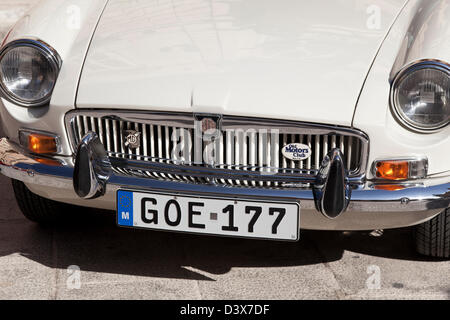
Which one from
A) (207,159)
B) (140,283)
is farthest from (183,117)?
(140,283)

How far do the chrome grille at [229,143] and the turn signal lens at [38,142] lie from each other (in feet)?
0.47

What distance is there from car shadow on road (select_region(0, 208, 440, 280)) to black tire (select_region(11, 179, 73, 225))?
7 cm

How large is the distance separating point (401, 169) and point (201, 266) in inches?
39.7

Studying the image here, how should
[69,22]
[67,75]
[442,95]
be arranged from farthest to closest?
[69,22], [67,75], [442,95]

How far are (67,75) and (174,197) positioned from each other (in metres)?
0.70

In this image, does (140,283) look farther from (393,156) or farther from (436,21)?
(436,21)

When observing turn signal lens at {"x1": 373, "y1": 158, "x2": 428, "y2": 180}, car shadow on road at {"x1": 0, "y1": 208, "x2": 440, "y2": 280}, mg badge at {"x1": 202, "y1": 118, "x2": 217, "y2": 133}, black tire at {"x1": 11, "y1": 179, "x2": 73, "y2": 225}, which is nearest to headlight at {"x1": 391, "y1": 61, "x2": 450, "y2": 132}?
turn signal lens at {"x1": 373, "y1": 158, "x2": 428, "y2": 180}

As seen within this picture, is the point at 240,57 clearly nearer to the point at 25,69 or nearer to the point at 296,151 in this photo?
the point at 296,151

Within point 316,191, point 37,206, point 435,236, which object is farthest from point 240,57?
point 37,206

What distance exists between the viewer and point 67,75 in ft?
10.6

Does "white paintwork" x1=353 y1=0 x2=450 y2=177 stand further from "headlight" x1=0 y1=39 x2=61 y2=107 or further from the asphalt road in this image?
"headlight" x1=0 y1=39 x2=61 y2=107

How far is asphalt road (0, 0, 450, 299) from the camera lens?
3.23m

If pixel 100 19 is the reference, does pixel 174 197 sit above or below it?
below

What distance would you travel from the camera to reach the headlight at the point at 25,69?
130 inches
